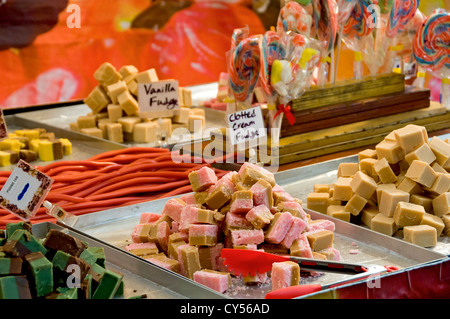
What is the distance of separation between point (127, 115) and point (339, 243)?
5.81ft

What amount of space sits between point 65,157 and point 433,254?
1880 millimetres

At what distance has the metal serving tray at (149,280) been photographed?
177 cm

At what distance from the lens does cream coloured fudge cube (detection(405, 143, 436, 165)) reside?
2.34m

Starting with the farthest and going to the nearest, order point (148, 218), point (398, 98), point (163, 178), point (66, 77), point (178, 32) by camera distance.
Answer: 1. point (178, 32)
2. point (66, 77)
3. point (398, 98)
4. point (163, 178)
5. point (148, 218)

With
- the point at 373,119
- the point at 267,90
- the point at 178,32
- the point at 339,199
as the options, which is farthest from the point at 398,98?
the point at 178,32

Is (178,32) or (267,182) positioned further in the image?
(178,32)

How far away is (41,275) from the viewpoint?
5.26ft

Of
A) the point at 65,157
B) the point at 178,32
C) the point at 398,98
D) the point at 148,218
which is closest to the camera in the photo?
the point at 148,218

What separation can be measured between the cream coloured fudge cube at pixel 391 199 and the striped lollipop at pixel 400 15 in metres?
1.37

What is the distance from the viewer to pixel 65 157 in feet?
10.8

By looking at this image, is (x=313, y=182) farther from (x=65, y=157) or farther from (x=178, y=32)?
(x=178, y=32)

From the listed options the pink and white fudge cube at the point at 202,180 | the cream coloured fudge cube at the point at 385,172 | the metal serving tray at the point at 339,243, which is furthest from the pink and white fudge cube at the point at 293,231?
the cream coloured fudge cube at the point at 385,172

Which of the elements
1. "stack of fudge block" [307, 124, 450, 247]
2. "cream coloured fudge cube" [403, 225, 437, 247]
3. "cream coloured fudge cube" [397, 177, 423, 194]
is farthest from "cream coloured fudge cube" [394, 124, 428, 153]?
"cream coloured fudge cube" [403, 225, 437, 247]

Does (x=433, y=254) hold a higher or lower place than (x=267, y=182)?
lower
